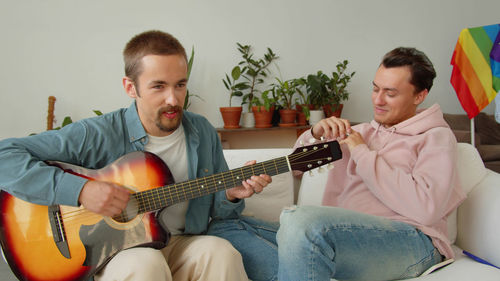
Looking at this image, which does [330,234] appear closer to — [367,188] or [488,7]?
[367,188]

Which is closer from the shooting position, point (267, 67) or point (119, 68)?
point (119, 68)

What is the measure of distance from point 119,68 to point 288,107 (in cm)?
164

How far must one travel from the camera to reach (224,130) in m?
3.23

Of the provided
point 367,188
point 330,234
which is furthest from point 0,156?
point 367,188

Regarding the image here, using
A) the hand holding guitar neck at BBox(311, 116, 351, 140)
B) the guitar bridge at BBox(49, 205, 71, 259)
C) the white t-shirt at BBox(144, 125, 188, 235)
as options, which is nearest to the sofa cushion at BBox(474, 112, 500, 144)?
the hand holding guitar neck at BBox(311, 116, 351, 140)

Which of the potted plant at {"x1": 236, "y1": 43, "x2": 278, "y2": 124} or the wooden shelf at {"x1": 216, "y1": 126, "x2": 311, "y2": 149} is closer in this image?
the potted plant at {"x1": 236, "y1": 43, "x2": 278, "y2": 124}

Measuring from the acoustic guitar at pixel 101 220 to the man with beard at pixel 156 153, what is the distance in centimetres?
4

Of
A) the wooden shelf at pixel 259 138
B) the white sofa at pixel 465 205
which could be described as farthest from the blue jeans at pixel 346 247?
the wooden shelf at pixel 259 138

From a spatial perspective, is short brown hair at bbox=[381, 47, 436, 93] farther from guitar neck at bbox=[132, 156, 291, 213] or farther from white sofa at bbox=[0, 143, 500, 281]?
guitar neck at bbox=[132, 156, 291, 213]

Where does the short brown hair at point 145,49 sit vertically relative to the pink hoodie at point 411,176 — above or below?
above

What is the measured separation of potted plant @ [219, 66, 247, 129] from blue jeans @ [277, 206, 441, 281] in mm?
2178

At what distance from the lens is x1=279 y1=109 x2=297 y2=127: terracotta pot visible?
10.7 feet

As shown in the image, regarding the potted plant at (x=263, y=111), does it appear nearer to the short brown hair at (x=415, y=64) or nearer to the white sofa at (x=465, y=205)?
A: the white sofa at (x=465, y=205)

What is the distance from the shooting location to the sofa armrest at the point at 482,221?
4.17ft
